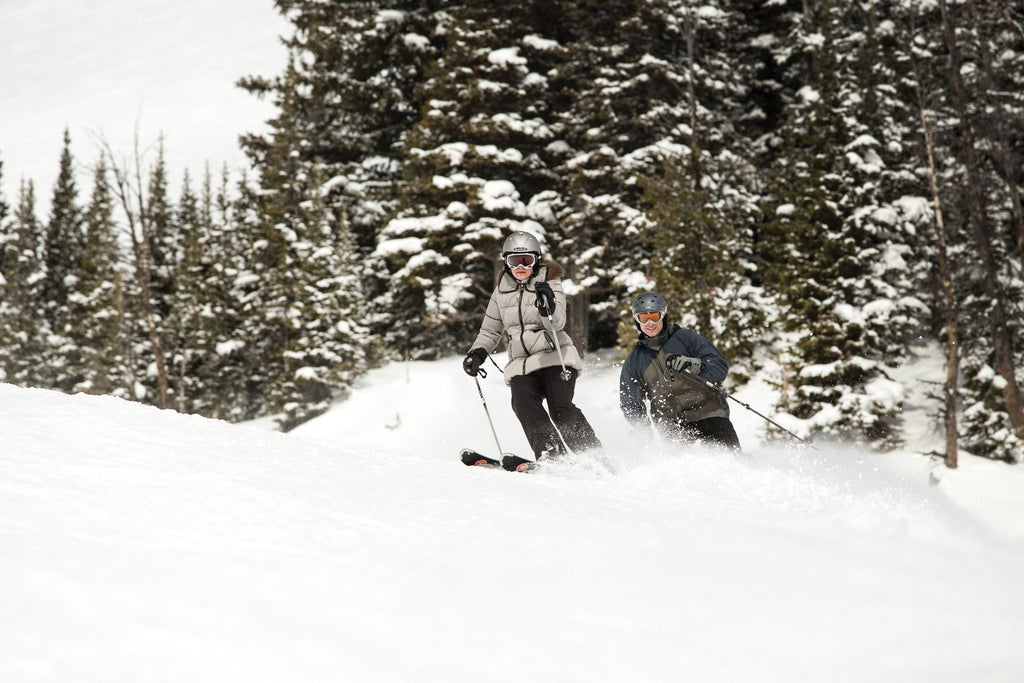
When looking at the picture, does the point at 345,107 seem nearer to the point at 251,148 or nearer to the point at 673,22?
the point at 251,148

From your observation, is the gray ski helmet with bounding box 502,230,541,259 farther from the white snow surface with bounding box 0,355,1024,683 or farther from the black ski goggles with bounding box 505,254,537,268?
the white snow surface with bounding box 0,355,1024,683

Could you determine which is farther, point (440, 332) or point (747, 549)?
point (440, 332)

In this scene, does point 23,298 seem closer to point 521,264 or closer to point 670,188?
point 670,188

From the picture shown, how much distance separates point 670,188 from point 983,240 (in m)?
6.87

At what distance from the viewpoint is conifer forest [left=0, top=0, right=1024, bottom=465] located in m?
16.2

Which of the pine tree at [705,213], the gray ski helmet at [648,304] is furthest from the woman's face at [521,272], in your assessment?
the pine tree at [705,213]

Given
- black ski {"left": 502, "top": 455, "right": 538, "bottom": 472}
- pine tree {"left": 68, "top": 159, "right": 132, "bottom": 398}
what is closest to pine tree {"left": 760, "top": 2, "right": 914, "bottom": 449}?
black ski {"left": 502, "top": 455, "right": 538, "bottom": 472}

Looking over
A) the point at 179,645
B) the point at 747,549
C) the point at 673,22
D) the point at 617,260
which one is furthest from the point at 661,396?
the point at 673,22

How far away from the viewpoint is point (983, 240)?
52.4ft

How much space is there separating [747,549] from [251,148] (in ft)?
98.6

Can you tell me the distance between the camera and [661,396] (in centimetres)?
596

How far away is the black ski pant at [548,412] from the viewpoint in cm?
585

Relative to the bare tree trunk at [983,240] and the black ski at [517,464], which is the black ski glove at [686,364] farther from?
the bare tree trunk at [983,240]

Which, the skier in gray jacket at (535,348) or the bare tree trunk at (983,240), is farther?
→ the bare tree trunk at (983,240)
